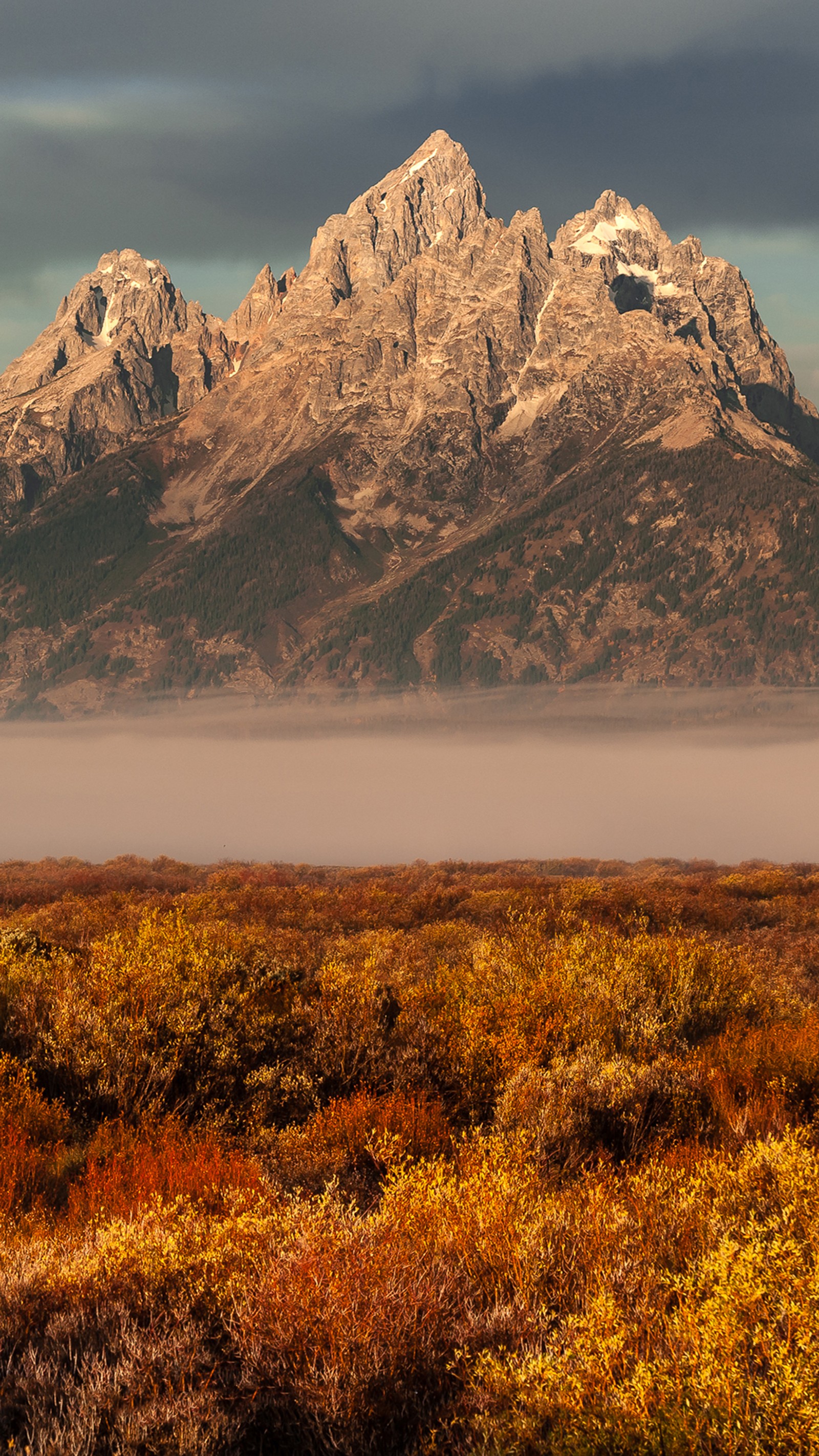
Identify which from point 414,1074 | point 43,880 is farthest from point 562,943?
point 43,880

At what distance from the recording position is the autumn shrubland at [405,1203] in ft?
23.9

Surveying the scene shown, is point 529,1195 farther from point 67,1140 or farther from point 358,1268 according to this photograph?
point 67,1140

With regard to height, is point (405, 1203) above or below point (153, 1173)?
above

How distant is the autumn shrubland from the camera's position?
23.9ft

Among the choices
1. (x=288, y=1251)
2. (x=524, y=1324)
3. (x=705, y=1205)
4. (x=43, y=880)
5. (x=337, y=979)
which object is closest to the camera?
(x=524, y=1324)

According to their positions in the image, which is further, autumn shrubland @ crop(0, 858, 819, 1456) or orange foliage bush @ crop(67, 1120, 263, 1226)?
orange foliage bush @ crop(67, 1120, 263, 1226)

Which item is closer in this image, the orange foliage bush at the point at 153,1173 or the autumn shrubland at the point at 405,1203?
the autumn shrubland at the point at 405,1203

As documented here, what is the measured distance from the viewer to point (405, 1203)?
10273 mm

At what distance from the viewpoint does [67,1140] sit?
1446cm

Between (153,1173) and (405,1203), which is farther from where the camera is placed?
(153,1173)

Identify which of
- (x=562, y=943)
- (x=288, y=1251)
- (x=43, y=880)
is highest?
(x=288, y=1251)

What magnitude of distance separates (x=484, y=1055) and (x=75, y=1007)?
6.96 m

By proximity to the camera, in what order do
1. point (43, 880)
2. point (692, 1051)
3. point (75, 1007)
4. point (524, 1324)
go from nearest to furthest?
point (524, 1324)
point (75, 1007)
point (692, 1051)
point (43, 880)

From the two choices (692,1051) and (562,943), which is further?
(562,943)
